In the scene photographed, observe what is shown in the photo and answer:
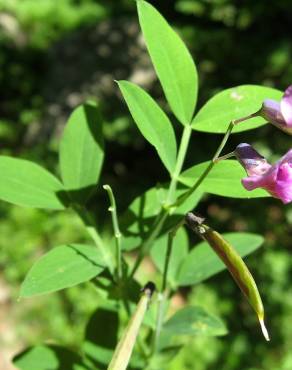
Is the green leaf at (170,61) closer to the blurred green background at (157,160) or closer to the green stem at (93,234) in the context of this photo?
the green stem at (93,234)

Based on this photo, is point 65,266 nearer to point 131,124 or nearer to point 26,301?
point 26,301

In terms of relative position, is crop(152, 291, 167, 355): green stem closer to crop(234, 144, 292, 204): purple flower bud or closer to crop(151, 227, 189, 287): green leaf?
crop(151, 227, 189, 287): green leaf

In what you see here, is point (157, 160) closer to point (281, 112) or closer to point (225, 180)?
point (225, 180)

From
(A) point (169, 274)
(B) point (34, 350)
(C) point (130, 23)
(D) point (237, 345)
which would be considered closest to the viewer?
(B) point (34, 350)

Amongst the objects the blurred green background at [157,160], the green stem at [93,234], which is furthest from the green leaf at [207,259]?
the blurred green background at [157,160]

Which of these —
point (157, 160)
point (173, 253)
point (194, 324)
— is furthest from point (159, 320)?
point (157, 160)

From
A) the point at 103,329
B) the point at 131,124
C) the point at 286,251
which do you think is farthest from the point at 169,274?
the point at 131,124
